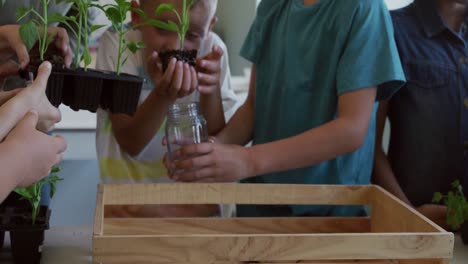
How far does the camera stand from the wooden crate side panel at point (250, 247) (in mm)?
780

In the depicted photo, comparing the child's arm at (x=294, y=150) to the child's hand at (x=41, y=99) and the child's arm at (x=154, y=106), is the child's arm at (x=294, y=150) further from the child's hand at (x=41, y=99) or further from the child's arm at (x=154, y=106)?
the child's hand at (x=41, y=99)

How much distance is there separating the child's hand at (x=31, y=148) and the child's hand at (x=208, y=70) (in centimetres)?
53

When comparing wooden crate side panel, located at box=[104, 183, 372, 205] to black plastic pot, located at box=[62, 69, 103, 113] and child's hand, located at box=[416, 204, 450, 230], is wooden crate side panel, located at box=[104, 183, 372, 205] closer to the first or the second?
black plastic pot, located at box=[62, 69, 103, 113]

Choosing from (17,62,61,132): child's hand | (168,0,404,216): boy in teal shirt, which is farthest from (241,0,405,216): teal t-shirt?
Answer: (17,62,61,132): child's hand

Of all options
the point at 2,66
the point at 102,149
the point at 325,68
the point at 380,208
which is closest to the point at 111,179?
the point at 102,149

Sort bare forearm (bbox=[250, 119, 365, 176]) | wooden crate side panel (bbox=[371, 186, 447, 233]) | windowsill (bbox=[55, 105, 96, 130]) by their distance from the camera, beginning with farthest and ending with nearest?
windowsill (bbox=[55, 105, 96, 130]) → bare forearm (bbox=[250, 119, 365, 176]) → wooden crate side panel (bbox=[371, 186, 447, 233])

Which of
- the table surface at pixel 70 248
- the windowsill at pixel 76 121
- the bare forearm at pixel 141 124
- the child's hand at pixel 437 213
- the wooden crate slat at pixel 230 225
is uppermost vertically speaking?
the bare forearm at pixel 141 124

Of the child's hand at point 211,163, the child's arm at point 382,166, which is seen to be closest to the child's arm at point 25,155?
the child's hand at point 211,163

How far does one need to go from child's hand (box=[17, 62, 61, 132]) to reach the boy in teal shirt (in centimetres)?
30

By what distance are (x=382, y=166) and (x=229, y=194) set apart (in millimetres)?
529

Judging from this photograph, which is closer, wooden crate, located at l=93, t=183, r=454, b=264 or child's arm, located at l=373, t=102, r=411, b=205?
wooden crate, located at l=93, t=183, r=454, b=264

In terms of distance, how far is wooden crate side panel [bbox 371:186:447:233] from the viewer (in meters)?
0.94

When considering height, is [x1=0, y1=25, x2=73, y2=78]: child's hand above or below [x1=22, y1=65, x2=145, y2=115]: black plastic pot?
above

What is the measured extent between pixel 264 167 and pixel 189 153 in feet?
0.52
